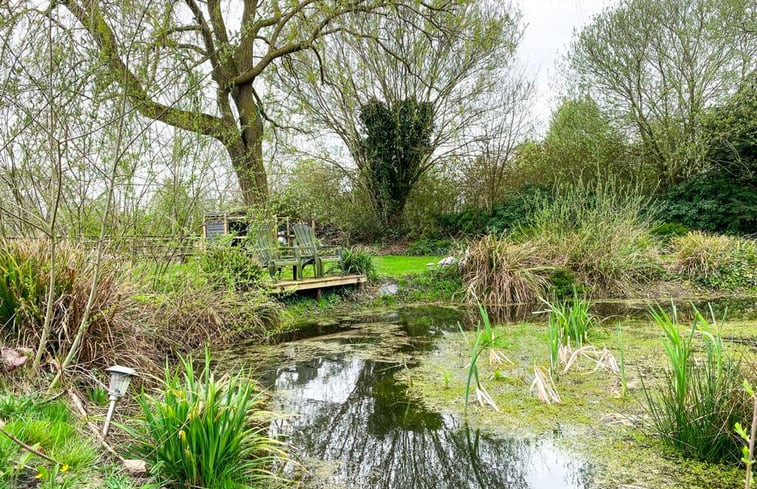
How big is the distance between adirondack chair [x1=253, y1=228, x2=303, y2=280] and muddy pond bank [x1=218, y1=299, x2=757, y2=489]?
1.46 metres

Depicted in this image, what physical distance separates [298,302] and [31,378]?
14.6ft

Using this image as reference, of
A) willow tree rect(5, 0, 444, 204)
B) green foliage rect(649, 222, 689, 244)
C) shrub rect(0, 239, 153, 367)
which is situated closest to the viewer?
shrub rect(0, 239, 153, 367)

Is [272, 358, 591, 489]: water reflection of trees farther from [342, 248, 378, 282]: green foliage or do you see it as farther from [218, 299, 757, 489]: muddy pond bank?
[342, 248, 378, 282]: green foliage

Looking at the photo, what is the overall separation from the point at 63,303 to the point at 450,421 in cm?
263

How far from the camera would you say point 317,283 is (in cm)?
709

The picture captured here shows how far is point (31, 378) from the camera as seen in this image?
252 cm

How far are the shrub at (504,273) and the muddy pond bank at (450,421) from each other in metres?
2.21

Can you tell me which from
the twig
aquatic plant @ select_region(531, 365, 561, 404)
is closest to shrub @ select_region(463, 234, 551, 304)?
aquatic plant @ select_region(531, 365, 561, 404)

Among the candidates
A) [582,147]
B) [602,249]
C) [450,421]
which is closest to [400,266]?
[602,249]

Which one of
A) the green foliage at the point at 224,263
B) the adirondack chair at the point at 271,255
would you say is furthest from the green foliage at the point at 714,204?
the green foliage at the point at 224,263

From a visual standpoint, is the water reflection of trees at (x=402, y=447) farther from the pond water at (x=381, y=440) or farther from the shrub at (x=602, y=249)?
the shrub at (x=602, y=249)

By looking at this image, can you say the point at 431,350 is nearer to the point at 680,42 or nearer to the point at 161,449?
the point at 161,449

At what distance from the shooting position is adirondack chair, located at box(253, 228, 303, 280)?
587cm

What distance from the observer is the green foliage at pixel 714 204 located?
10.1 meters
